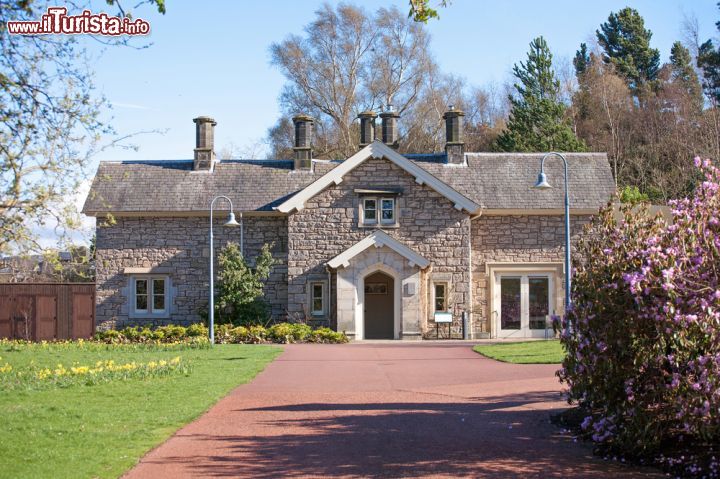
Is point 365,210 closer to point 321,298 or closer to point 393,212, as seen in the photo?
point 393,212

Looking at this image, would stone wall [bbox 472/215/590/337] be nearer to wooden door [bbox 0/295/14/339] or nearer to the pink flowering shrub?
wooden door [bbox 0/295/14/339]

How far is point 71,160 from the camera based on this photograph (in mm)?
8492

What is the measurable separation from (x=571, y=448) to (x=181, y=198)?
23.6m

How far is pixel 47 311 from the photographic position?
1222 inches

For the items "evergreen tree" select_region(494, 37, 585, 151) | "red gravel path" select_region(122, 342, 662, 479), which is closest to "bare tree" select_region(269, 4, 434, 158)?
"evergreen tree" select_region(494, 37, 585, 151)

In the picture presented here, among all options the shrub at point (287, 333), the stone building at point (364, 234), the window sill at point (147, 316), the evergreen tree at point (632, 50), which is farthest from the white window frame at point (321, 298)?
the evergreen tree at point (632, 50)

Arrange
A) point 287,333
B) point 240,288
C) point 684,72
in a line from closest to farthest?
point 287,333 → point 240,288 → point 684,72

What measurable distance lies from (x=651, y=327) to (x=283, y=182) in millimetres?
24099

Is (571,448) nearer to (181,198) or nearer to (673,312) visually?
(673,312)

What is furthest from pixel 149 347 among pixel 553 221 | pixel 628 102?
pixel 628 102

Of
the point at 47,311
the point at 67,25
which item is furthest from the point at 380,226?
the point at 67,25

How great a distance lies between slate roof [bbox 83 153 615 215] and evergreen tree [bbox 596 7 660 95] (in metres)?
24.6

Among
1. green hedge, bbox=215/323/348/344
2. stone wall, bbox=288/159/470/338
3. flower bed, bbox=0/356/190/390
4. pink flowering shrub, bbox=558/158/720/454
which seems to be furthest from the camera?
stone wall, bbox=288/159/470/338

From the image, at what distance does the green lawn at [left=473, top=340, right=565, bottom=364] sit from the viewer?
20031mm
